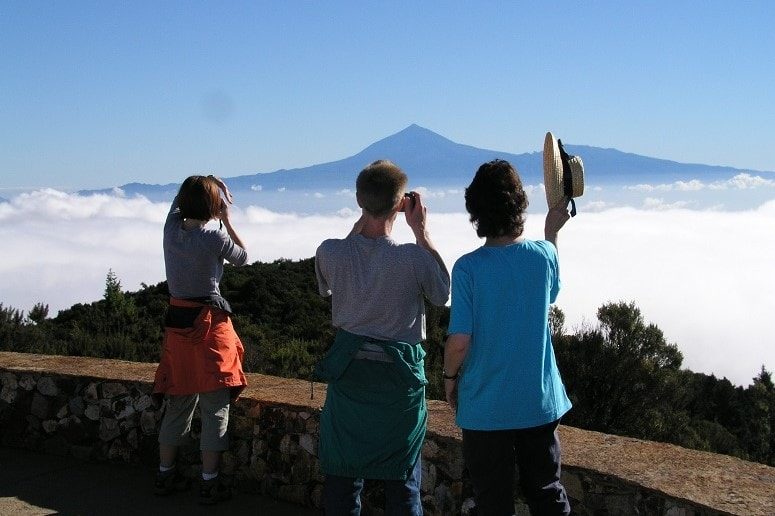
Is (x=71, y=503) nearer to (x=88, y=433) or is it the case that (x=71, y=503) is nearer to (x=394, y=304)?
(x=88, y=433)

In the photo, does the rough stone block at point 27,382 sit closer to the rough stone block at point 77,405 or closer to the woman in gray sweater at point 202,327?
the rough stone block at point 77,405

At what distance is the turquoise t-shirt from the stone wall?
709 mm

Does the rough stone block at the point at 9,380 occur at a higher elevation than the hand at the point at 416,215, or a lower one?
lower

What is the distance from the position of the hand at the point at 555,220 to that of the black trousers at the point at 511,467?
2.35 ft

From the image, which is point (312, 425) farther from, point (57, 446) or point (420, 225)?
point (57, 446)

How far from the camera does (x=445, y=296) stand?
3.34 meters

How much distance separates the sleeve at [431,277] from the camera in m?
3.32

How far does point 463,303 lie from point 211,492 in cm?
222

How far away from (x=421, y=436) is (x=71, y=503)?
7.64ft

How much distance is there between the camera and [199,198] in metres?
4.36

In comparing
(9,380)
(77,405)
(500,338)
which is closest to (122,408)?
(77,405)

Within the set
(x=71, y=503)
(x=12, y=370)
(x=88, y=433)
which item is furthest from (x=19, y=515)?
(x=12, y=370)

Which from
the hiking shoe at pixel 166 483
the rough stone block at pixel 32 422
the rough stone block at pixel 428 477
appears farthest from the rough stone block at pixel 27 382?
the rough stone block at pixel 428 477

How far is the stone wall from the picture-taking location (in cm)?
348
